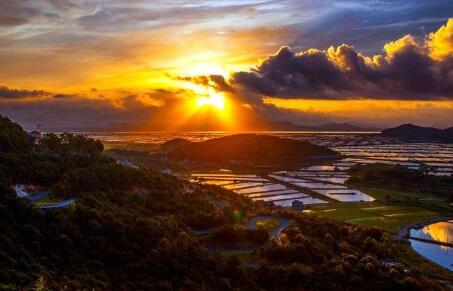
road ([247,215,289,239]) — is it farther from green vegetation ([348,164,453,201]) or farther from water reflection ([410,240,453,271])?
green vegetation ([348,164,453,201])

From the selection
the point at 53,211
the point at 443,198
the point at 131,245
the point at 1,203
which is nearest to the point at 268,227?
the point at 131,245

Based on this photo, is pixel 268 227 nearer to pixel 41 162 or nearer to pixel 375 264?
pixel 375 264

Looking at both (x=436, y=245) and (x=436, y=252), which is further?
(x=436, y=245)

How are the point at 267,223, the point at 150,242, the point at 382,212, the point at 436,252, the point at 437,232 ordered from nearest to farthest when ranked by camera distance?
the point at 150,242 < the point at 267,223 < the point at 436,252 < the point at 437,232 < the point at 382,212

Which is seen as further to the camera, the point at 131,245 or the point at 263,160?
the point at 263,160

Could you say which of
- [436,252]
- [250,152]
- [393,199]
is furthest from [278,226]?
[250,152]

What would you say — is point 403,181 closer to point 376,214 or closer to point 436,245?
point 376,214
